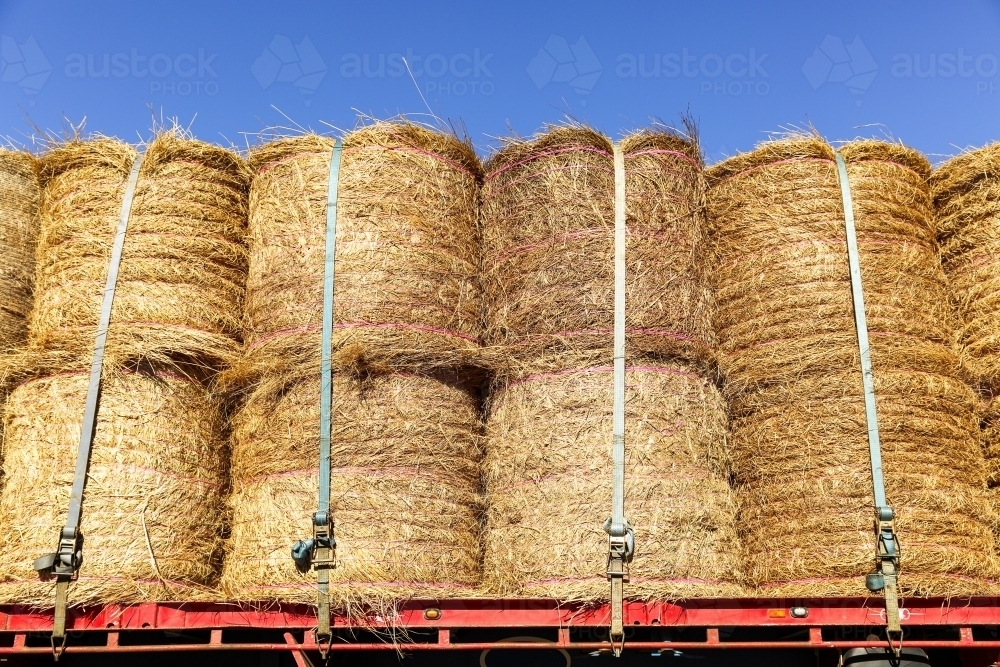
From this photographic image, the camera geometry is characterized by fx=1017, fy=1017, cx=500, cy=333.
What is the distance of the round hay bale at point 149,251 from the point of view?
6.21 metres

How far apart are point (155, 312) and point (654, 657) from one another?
3602mm

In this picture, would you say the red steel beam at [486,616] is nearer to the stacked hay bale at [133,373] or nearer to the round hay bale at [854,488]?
the stacked hay bale at [133,373]

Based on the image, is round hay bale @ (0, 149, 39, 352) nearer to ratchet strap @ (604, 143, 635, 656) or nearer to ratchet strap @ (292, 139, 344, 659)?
ratchet strap @ (292, 139, 344, 659)

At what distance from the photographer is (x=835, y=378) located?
240 inches

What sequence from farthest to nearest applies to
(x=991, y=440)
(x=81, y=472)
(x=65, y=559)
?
(x=991, y=440) → (x=81, y=472) → (x=65, y=559)

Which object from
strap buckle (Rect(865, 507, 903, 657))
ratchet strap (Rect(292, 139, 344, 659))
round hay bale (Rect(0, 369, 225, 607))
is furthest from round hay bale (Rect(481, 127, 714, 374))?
round hay bale (Rect(0, 369, 225, 607))

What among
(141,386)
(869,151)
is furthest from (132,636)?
(869,151)

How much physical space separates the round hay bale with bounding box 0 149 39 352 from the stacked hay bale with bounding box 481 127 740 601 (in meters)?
3.16

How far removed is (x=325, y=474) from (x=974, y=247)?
451 centimetres

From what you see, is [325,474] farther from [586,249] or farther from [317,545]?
[586,249]

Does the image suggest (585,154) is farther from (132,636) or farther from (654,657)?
(132,636)

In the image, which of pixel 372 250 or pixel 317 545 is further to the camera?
pixel 372 250

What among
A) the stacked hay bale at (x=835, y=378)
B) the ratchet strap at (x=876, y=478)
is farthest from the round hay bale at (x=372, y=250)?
the ratchet strap at (x=876, y=478)

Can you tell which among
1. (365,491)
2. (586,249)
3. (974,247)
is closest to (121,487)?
(365,491)
